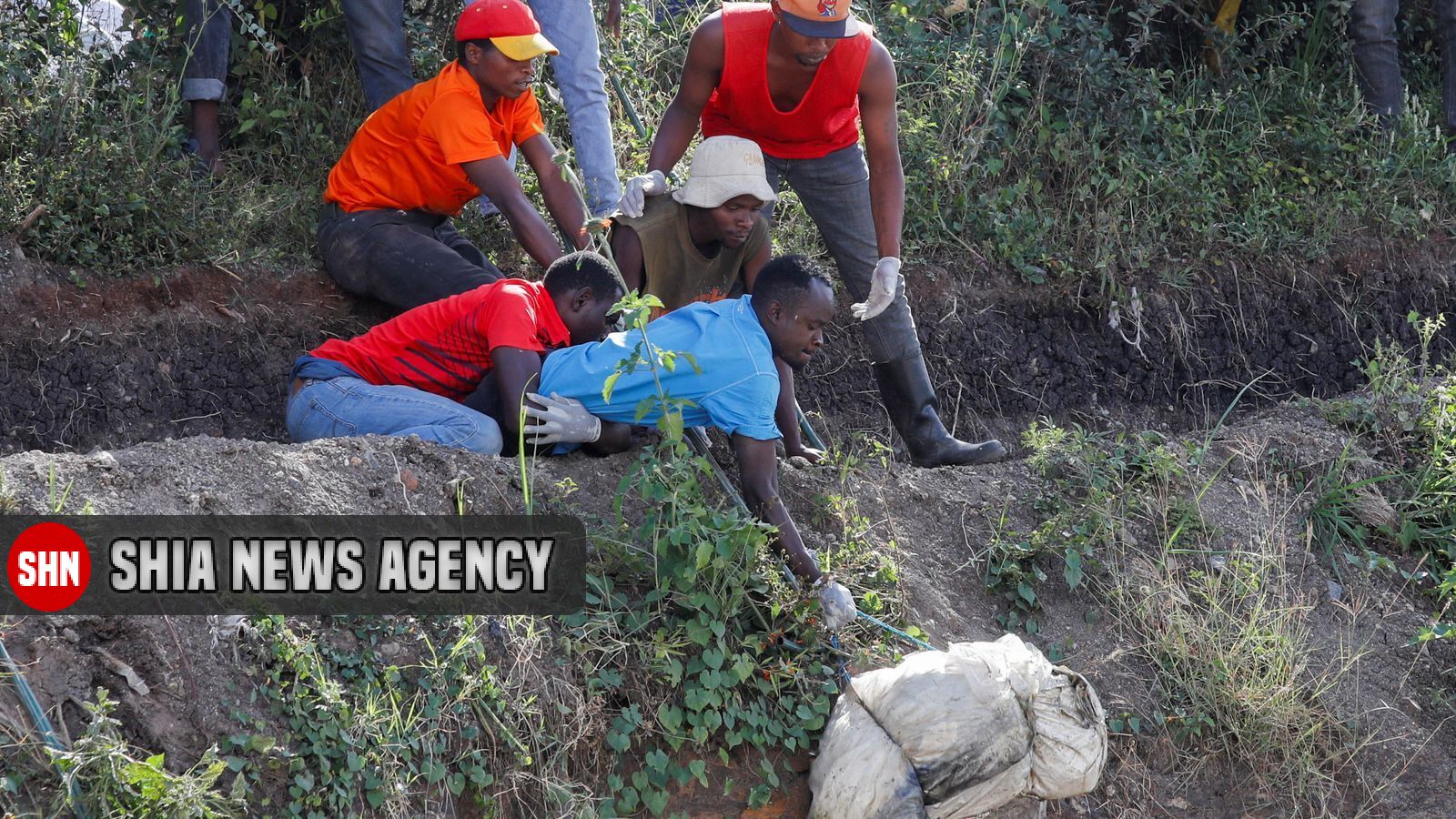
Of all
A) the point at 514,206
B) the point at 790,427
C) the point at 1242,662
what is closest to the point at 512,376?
the point at 514,206

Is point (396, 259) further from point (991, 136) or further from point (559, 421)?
point (991, 136)

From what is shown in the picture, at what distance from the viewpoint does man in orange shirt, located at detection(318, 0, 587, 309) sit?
4746 millimetres

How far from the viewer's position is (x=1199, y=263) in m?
6.79

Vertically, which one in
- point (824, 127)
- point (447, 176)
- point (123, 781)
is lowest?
point (123, 781)

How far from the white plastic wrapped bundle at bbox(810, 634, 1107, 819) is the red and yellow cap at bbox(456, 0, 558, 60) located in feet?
7.76

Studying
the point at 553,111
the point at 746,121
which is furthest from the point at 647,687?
the point at 553,111

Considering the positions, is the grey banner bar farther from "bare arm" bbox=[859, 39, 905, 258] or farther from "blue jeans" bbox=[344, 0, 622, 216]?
"blue jeans" bbox=[344, 0, 622, 216]

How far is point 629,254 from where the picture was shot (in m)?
4.46

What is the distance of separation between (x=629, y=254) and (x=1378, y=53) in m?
4.93

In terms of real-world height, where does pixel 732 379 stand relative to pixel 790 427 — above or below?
above

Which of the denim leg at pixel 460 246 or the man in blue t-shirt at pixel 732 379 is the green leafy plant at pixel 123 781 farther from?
the denim leg at pixel 460 246

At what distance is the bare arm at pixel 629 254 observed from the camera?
14.6 ft

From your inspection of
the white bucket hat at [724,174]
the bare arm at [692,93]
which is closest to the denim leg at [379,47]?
the bare arm at [692,93]

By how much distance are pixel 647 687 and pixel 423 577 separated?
63cm
